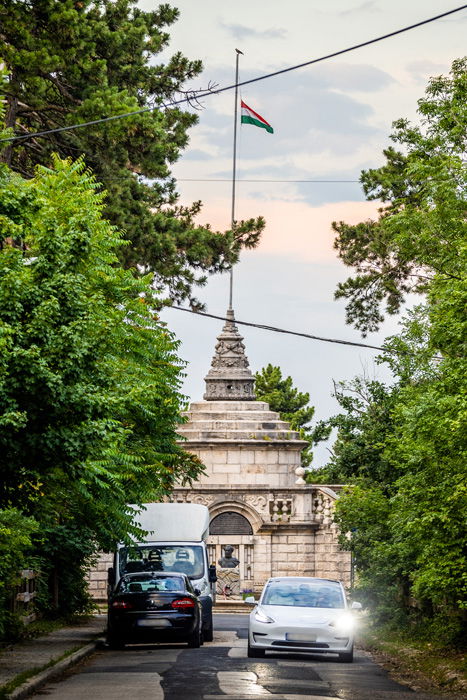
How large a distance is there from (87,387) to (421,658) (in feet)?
32.4

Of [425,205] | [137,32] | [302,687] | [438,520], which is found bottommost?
[302,687]

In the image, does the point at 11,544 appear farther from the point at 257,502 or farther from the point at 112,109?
the point at 257,502

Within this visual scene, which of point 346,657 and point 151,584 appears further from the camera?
point 151,584

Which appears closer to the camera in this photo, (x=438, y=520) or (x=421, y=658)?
(x=438, y=520)

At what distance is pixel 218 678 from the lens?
17844mm

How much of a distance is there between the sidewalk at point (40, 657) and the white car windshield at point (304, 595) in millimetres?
3417

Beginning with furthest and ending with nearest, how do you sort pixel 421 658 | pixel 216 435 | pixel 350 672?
pixel 216 435
pixel 421 658
pixel 350 672

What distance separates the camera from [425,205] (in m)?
24.3

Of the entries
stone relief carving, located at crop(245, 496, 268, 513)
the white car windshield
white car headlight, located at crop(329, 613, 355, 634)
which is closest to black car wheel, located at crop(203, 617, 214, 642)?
the white car windshield

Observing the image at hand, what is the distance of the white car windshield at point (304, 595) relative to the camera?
2217cm

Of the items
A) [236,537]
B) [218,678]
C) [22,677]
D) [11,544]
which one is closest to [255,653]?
[218,678]

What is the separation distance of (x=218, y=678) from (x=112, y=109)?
15192 millimetres

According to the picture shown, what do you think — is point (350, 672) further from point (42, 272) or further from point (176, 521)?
point (176, 521)

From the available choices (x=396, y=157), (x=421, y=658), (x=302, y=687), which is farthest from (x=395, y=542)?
(x=396, y=157)
